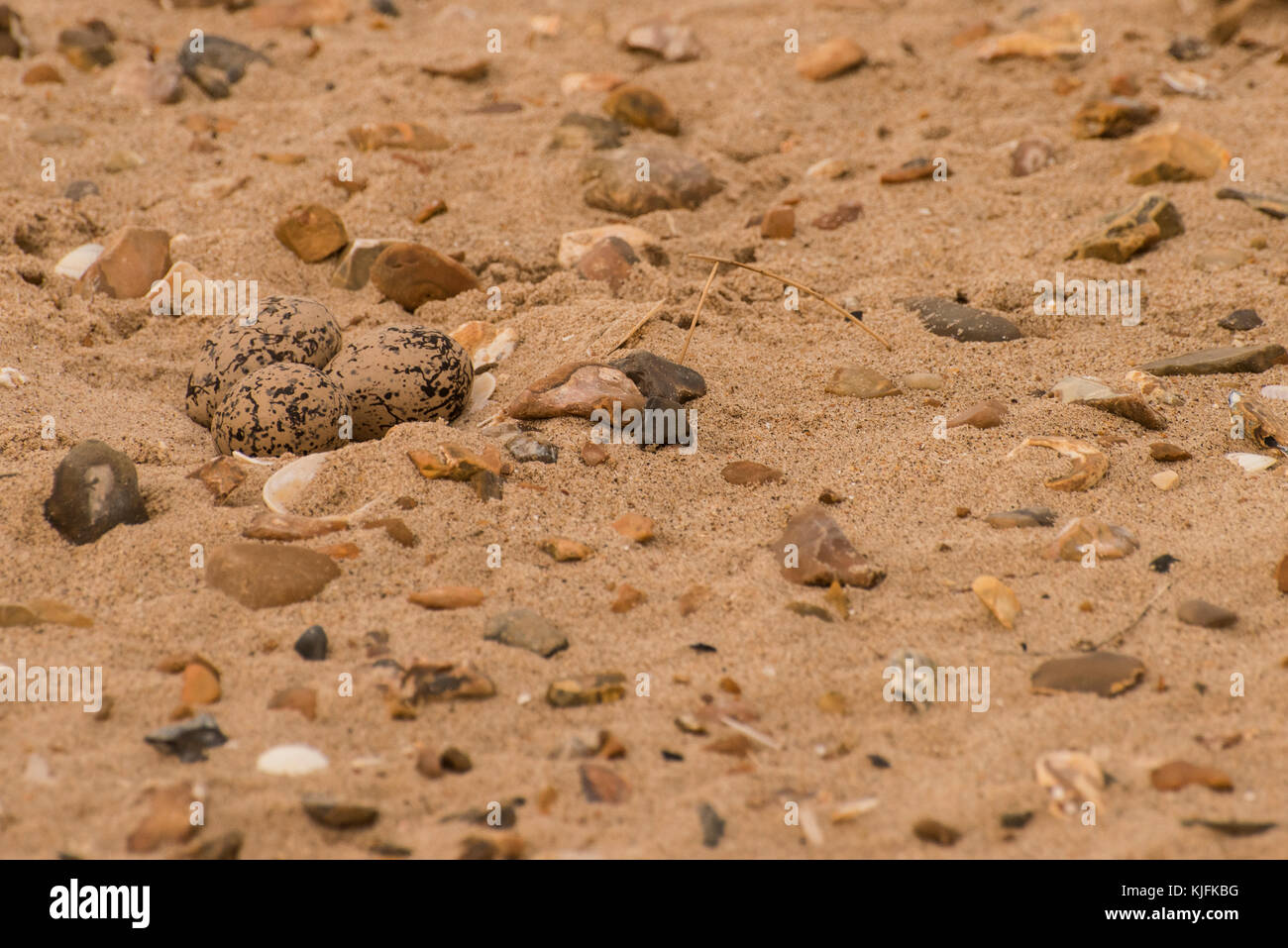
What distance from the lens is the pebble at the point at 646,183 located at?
4.54m

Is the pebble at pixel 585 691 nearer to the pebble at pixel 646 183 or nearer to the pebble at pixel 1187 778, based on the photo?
the pebble at pixel 1187 778

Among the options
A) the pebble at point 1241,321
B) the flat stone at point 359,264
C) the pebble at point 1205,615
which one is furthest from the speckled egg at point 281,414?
the pebble at point 1241,321

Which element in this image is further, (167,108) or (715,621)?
(167,108)

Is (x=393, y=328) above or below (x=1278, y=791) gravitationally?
above

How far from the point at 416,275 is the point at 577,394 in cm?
117

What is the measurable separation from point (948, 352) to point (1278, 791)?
1965mm

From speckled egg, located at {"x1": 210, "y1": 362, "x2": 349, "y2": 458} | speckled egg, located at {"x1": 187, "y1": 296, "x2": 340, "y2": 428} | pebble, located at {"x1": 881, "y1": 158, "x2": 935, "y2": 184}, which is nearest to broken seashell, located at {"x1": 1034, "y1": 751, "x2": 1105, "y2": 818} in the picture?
speckled egg, located at {"x1": 210, "y1": 362, "x2": 349, "y2": 458}

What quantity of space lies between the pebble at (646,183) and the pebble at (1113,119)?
1693 millimetres

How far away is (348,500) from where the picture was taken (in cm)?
282

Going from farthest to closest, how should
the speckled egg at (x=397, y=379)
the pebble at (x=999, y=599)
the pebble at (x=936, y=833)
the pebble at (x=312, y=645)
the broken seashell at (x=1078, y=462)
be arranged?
the speckled egg at (x=397, y=379) → the broken seashell at (x=1078, y=462) → the pebble at (x=999, y=599) → the pebble at (x=312, y=645) → the pebble at (x=936, y=833)

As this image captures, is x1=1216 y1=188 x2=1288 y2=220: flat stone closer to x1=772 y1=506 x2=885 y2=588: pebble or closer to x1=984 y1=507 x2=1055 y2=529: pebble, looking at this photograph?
x1=984 y1=507 x2=1055 y2=529: pebble
